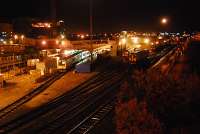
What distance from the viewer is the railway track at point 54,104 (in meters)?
20.4

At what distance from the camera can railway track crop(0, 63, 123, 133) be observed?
20.4 meters

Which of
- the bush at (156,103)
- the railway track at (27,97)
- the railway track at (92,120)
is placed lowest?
the railway track at (92,120)

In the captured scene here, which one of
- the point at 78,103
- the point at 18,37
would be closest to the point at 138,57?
the point at 78,103

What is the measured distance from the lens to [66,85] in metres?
31.8

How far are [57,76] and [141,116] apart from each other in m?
21.3

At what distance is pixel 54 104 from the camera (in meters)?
25.3

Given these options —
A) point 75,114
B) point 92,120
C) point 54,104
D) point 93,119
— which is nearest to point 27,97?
point 54,104

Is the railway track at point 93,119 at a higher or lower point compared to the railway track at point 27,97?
lower

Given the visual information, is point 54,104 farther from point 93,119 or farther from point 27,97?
point 93,119

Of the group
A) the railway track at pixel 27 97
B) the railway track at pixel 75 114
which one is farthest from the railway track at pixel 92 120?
the railway track at pixel 27 97

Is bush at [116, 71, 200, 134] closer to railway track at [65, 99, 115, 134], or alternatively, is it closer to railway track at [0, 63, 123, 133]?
railway track at [65, 99, 115, 134]

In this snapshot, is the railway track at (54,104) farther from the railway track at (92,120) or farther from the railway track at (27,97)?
the railway track at (92,120)

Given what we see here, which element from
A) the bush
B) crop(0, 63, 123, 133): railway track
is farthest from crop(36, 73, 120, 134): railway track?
the bush

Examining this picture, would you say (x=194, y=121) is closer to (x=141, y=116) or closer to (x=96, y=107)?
(x=141, y=116)
